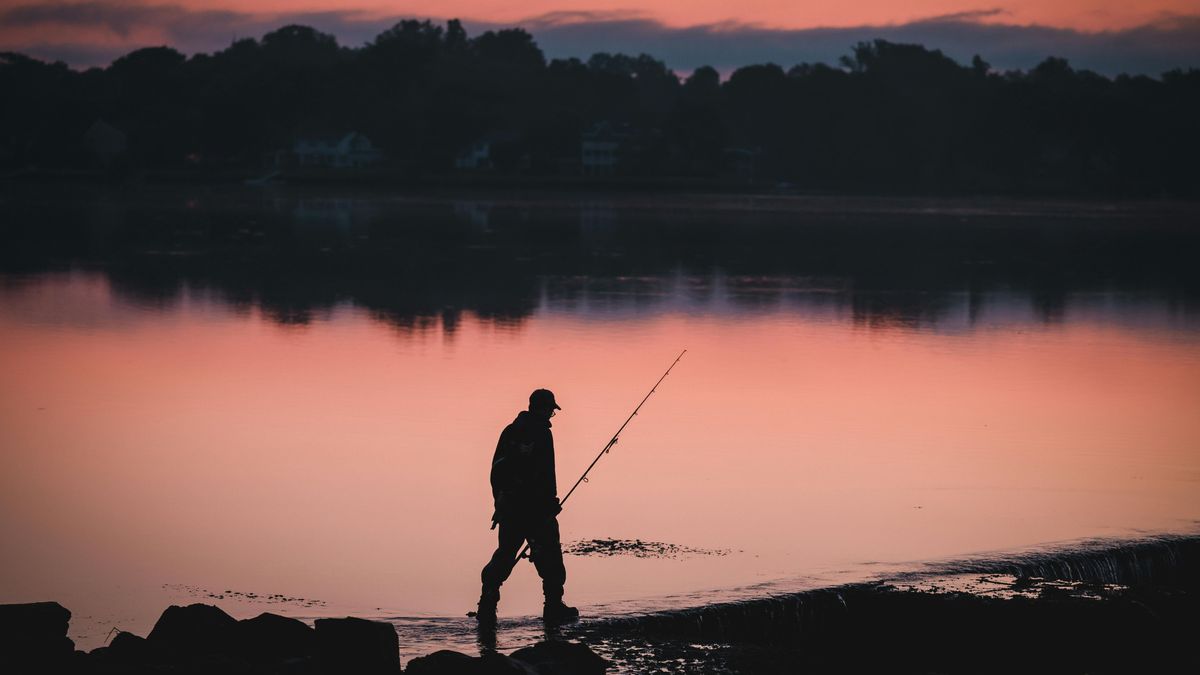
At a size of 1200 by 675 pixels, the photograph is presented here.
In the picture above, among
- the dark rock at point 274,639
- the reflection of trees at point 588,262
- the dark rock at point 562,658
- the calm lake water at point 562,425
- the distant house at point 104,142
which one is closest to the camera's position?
the dark rock at point 562,658

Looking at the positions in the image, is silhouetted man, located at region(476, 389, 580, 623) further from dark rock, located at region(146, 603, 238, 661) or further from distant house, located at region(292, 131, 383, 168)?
distant house, located at region(292, 131, 383, 168)

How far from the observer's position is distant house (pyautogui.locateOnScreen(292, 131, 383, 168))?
552ft

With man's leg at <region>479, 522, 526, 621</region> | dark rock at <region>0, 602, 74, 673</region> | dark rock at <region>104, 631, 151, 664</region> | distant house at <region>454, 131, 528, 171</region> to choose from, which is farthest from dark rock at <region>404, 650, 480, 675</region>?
distant house at <region>454, 131, 528, 171</region>

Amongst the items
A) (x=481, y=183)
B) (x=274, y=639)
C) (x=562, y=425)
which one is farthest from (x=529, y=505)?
(x=481, y=183)

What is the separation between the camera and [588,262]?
5419cm

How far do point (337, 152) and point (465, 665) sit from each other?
535ft

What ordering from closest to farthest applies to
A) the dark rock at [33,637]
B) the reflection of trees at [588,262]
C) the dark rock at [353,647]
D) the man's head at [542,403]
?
the dark rock at [33,637] < the dark rock at [353,647] < the man's head at [542,403] < the reflection of trees at [588,262]

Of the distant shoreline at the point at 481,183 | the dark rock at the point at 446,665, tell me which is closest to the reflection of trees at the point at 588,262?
the dark rock at the point at 446,665

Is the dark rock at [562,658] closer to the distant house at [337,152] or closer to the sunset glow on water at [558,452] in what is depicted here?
the sunset glow on water at [558,452]

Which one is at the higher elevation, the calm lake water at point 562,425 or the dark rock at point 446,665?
the dark rock at point 446,665

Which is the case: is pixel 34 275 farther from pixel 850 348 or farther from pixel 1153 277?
pixel 1153 277

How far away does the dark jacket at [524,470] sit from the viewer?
38.3 feet

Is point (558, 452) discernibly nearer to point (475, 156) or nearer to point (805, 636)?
A: point (805, 636)

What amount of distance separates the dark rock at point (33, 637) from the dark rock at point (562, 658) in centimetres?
263
